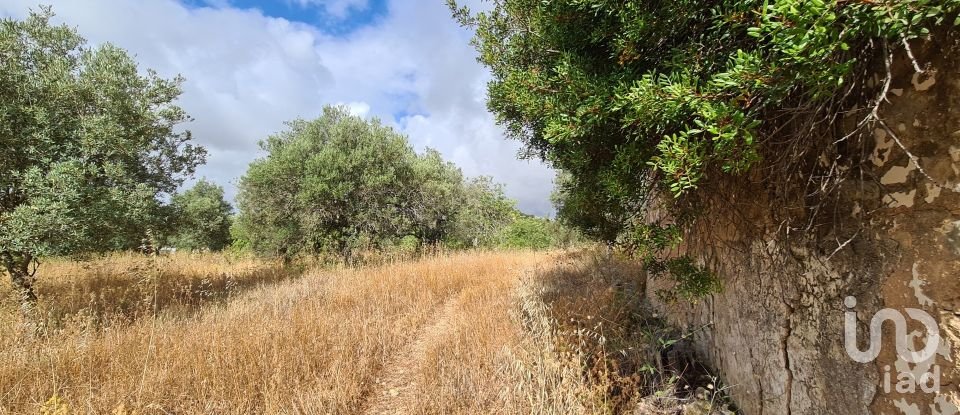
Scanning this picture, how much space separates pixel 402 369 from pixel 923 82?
4224 mm

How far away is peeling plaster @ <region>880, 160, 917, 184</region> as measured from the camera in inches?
59.7

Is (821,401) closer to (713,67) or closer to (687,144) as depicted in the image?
(687,144)

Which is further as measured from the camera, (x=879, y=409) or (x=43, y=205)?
(x=43, y=205)

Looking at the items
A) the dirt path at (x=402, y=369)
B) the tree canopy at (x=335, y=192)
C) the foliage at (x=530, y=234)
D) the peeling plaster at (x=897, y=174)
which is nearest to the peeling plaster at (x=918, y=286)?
the peeling plaster at (x=897, y=174)

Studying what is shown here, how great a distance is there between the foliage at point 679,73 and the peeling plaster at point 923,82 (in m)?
0.18

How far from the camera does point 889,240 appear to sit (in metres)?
1.61

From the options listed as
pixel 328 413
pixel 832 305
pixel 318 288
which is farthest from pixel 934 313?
pixel 318 288

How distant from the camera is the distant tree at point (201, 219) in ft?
24.9

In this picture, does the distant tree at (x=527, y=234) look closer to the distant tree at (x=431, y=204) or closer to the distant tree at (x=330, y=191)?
Answer: the distant tree at (x=431, y=204)

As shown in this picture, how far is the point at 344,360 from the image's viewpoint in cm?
369

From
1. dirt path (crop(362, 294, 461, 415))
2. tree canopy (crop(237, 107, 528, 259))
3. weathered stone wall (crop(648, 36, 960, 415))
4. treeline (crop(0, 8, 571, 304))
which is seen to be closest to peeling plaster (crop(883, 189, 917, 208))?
weathered stone wall (crop(648, 36, 960, 415))

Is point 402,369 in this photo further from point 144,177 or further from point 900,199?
point 144,177

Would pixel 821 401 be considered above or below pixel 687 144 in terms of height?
below

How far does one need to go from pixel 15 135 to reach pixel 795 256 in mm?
8323
